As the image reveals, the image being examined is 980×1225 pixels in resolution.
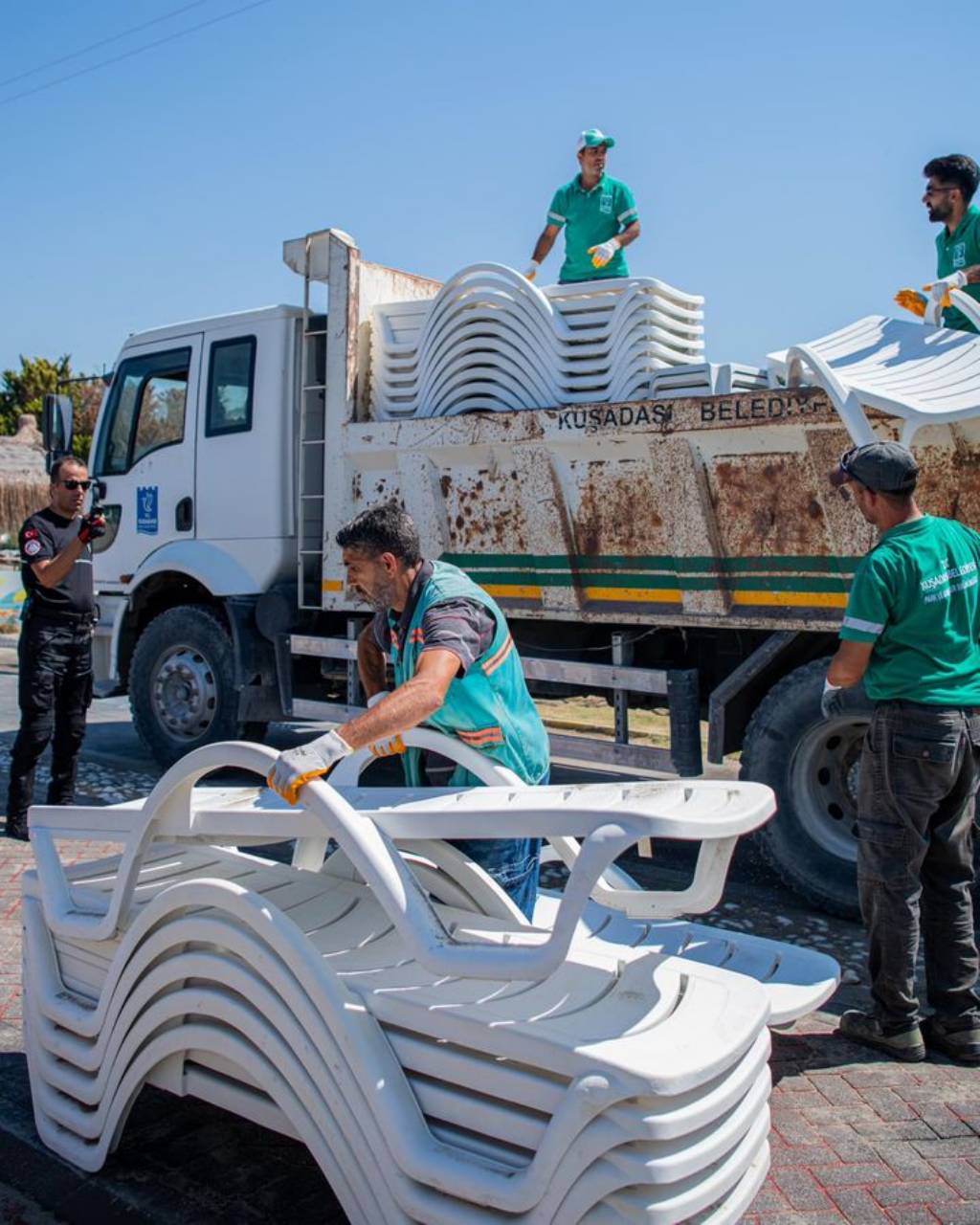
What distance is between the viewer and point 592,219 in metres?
7.41

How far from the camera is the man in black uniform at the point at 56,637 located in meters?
6.20

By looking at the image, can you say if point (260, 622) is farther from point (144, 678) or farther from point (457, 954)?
point (457, 954)

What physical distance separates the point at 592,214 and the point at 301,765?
5.58 metres

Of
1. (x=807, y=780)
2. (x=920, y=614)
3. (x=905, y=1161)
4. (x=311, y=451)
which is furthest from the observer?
(x=311, y=451)

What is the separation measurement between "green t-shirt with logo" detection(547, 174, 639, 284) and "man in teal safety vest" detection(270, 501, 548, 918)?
4404mm

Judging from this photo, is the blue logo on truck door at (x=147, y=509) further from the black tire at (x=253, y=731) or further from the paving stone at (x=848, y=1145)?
the paving stone at (x=848, y=1145)

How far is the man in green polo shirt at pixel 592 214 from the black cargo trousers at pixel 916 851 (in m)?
4.31

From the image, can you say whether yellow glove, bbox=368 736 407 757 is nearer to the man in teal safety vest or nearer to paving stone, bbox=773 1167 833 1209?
the man in teal safety vest

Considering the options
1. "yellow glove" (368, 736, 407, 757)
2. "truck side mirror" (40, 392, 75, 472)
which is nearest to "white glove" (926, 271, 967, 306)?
"yellow glove" (368, 736, 407, 757)

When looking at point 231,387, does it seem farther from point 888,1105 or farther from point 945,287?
point 888,1105

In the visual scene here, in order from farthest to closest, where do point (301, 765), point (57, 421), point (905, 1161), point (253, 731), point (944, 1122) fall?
point (253, 731)
point (57, 421)
point (944, 1122)
point (905, 1161)
point (301, 765)

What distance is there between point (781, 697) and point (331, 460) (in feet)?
10.8

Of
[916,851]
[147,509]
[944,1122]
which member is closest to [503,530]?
[147,509]

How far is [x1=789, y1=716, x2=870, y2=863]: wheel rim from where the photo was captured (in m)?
5.55
